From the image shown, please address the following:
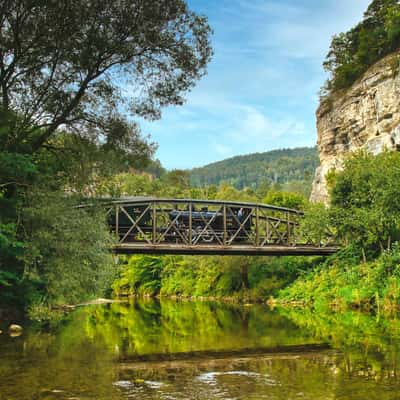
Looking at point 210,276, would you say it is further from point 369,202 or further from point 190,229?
point 369,202

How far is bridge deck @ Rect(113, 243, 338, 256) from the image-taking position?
94.8 ft

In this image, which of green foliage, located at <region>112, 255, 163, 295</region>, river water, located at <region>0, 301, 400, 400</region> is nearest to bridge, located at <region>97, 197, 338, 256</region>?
river water, located at <region>0, 301, 400, 400</region>

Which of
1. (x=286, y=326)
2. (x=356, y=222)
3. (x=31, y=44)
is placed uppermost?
(x=31, y=44)

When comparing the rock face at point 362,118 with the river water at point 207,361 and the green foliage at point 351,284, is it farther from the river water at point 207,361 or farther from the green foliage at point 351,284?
the river water at point 207,361

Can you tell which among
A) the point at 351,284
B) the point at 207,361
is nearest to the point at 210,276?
the point at 351,284

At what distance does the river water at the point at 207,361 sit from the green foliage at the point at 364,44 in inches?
1179

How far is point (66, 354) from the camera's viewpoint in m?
14.8

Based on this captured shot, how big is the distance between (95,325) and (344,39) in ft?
131

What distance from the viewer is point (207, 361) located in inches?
545

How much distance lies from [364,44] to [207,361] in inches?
1620

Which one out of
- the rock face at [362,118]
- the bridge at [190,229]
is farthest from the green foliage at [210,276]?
the rock face at [362,118]

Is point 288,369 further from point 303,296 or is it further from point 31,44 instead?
point 303,296

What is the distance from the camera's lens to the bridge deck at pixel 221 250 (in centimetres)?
2888

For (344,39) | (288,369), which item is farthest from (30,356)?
(344,39)
